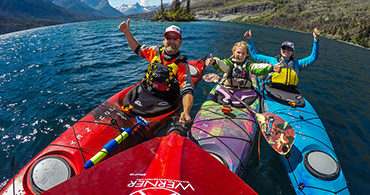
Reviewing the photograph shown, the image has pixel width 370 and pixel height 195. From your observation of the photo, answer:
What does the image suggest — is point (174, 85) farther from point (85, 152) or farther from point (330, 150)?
point (330, 150)

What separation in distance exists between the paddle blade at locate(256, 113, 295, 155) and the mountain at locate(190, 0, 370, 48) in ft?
134

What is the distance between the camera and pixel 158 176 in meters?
1.52

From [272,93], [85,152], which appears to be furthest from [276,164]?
[85,152]

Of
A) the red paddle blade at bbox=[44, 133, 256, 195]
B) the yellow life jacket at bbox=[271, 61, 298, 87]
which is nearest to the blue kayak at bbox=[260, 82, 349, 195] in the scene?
the yellow life jacket at bbox=[271, 61, 298, 87]

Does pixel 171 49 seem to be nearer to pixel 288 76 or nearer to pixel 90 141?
pixel 90 141

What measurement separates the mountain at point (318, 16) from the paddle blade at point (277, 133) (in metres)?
40.7

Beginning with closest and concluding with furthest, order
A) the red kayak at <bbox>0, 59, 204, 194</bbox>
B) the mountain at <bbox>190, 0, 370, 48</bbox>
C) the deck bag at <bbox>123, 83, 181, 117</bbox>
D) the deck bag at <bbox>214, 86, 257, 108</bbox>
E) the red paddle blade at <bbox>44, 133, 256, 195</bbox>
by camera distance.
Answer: the red paddle blade at <bbox>44, 133, 256, 195</bbox>, the red kayak at <bbox>0, 59, 204, 194</bbox>, the deck bag at <bbox>123, 83, 181, 117</bbox>, the deck bag at <bbox>214, 86, 257, 108</bbox>, the mountain at <bbox>190, 0, 370, 48</bbox>

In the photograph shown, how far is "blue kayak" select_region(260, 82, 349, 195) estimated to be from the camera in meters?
2.58

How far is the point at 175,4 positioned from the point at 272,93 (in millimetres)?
84871

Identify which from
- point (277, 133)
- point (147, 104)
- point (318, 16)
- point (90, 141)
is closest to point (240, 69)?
point (277, 133)

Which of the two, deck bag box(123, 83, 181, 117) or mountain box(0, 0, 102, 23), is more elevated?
mountain box(0, 0, 102, 23)

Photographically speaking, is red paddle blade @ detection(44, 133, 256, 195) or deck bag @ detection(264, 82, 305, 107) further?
deck bag @ detection(264, 82, 305, 107)

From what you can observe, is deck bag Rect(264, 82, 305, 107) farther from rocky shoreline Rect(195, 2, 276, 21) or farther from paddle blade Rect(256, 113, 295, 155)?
rocky shoreline Rect(195, 2, 276, 21)

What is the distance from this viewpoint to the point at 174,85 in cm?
384
